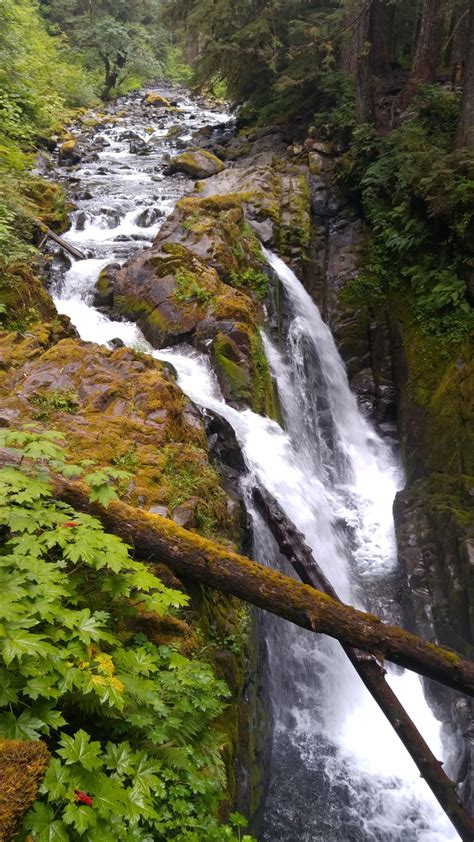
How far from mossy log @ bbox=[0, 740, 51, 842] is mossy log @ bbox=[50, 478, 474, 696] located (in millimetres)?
1688

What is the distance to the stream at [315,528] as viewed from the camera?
5447mm

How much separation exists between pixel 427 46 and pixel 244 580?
1492cm

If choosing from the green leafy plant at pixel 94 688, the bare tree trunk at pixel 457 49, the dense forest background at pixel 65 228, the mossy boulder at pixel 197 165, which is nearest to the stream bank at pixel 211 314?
the dense forest background at pixel 65 228

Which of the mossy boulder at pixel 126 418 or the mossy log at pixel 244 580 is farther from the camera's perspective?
the mossy boulder at pixel 126 418

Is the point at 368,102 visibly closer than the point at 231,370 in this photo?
No

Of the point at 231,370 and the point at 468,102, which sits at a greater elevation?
the point at 468,102

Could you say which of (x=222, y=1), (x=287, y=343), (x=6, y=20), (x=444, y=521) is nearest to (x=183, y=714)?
(x=444, y=521)

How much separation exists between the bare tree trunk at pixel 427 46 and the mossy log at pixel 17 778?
15740mm

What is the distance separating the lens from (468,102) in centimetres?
1003

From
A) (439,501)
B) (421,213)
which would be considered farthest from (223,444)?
(421,213)

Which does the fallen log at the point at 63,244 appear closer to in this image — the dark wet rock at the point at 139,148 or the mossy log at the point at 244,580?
the mossy log at the point at 244,580

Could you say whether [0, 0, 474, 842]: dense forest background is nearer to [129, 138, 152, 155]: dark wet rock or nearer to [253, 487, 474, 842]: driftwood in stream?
[253, 487, 474, 842]: driftwood in stream

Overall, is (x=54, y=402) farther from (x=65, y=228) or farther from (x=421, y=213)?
(x=421, y=213)

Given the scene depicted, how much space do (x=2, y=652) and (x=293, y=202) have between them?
13.4 metres
